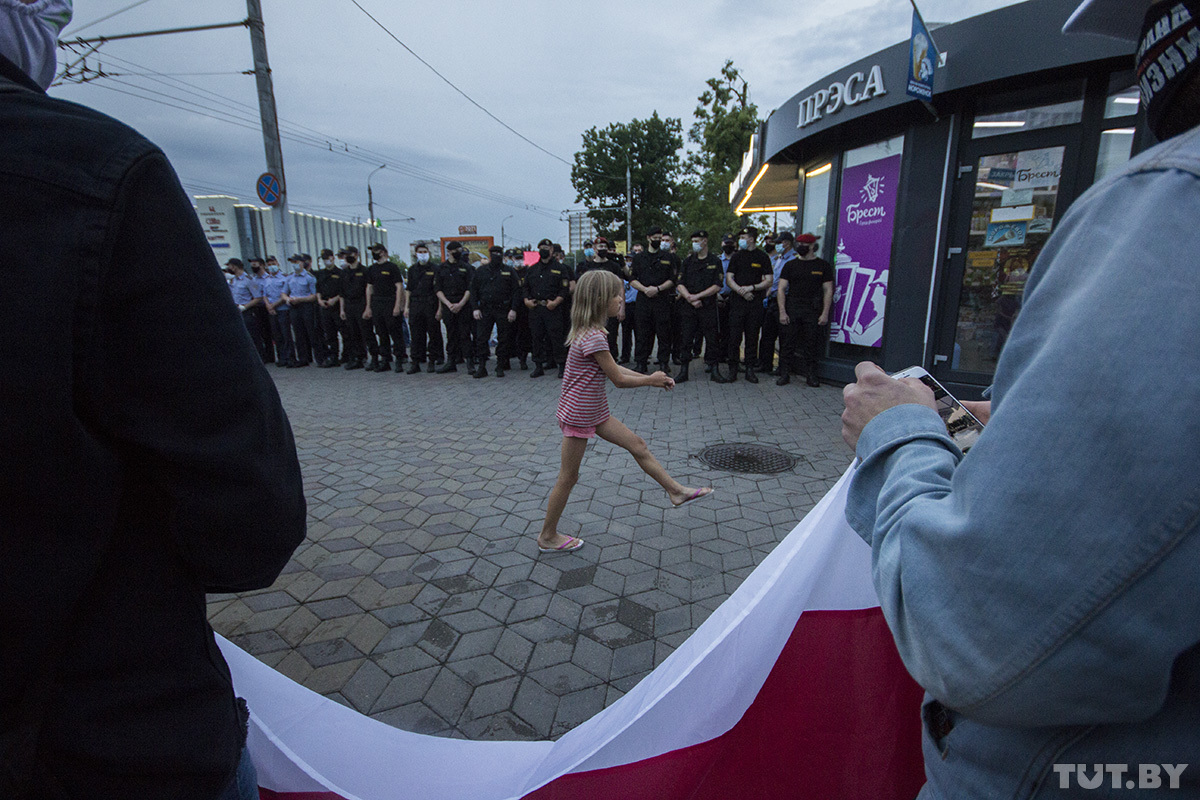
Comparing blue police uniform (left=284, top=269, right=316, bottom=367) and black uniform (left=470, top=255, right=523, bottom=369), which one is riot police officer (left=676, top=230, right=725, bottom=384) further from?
blue police uniform (left=284, top=269, right=316, bottom=367)

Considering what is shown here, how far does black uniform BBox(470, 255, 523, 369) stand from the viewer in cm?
1086

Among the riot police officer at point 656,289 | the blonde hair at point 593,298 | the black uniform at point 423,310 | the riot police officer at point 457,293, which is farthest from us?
the black uniform at point 423,310

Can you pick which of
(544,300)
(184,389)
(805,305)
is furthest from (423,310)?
(184,389)

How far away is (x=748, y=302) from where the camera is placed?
9.83m

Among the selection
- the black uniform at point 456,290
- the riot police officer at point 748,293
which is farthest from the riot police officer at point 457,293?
the riot police officer at point 748,293

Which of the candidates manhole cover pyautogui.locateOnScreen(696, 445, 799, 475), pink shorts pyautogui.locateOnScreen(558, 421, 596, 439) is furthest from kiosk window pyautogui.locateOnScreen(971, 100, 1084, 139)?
pink shorts pyautogui.locateOnScreen(558, 421, 596, 439)

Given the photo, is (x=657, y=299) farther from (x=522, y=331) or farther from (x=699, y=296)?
(x=522, y=331)

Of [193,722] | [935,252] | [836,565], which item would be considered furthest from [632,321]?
[193,722]

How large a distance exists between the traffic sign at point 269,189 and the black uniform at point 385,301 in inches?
126

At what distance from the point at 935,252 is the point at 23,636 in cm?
893

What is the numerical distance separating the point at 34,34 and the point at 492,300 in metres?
10.1

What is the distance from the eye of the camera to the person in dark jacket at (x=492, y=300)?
10852 mm

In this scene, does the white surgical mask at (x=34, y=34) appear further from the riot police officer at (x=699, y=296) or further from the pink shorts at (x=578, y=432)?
the riot police officer at (x=699, y=296)

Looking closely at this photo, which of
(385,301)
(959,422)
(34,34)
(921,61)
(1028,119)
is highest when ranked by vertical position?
(921,61)
